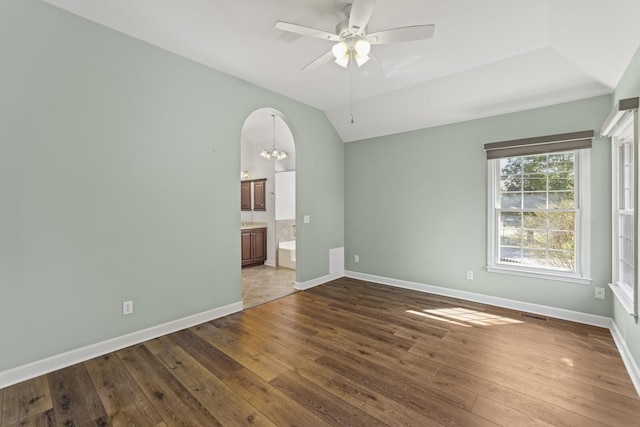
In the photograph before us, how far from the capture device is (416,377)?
7.14 feet

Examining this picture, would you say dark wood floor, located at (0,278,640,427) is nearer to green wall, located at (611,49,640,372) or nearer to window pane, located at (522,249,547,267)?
green wall, located at (611,49,640,372)

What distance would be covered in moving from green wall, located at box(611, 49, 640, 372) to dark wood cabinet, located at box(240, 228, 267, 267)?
17.9ft

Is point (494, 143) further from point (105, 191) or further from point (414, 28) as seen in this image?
point (105, 191)

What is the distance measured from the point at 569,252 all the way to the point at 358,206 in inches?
116

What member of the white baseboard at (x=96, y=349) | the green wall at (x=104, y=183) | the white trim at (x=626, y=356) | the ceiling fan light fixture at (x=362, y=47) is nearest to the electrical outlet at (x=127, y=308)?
the green wall at (x=104, y=183)

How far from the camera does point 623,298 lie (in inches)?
99.0

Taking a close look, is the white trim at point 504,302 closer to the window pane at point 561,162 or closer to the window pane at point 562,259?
the window pane at point 562,259

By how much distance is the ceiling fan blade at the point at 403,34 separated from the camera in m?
2.03

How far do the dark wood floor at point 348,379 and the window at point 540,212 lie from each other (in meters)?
0.72

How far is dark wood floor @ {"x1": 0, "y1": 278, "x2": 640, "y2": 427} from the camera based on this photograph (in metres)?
1.78

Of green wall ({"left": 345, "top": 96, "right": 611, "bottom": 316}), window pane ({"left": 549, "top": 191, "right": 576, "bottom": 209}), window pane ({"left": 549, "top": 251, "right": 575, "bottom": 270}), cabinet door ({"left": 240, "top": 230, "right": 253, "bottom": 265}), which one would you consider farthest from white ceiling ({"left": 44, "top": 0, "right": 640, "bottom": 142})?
cabinet door ({"left": 240, "top": 230, "right": 253, "bottom": 265})

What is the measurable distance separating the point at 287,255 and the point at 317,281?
4.70ft

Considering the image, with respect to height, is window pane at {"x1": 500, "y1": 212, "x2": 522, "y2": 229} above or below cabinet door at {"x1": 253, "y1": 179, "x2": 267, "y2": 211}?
below

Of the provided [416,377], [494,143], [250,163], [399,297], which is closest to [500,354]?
[416,377]
